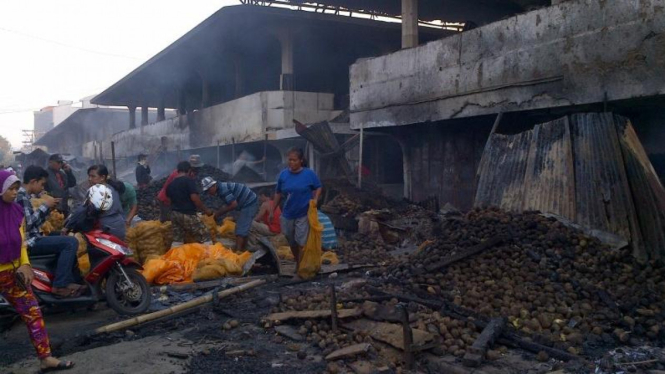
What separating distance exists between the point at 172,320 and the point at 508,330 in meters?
3.32

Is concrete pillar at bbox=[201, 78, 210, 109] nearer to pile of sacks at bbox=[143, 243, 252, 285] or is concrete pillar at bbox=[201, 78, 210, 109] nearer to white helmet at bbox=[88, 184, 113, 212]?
pile of sacks at bbox=[143, 243, 252, 285]

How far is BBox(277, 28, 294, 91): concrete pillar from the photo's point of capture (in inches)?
664

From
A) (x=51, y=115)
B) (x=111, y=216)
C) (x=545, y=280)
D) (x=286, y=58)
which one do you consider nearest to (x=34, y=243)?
(x=111, y=216)

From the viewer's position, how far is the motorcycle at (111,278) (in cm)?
594

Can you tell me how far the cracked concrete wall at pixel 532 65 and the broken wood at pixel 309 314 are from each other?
604 centimetres

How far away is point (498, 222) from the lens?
305 inches

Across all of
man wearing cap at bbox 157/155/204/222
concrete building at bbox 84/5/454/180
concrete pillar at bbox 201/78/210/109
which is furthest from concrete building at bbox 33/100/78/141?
man wearing cap at bbox 157/155/204/222

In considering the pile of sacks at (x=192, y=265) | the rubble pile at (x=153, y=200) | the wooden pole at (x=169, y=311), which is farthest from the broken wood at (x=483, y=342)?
the rubble pile at (x=153, y=200)

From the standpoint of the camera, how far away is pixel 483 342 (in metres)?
4.71

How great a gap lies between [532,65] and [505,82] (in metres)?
0.63

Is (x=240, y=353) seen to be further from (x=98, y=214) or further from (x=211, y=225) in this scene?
(x=211, y=225)

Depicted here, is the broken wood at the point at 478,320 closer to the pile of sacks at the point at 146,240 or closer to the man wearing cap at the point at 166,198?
the pile of sacks at the point at 146,240

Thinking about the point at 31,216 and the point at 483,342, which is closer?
the point at 483,342

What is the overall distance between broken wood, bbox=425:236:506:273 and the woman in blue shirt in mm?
1803
